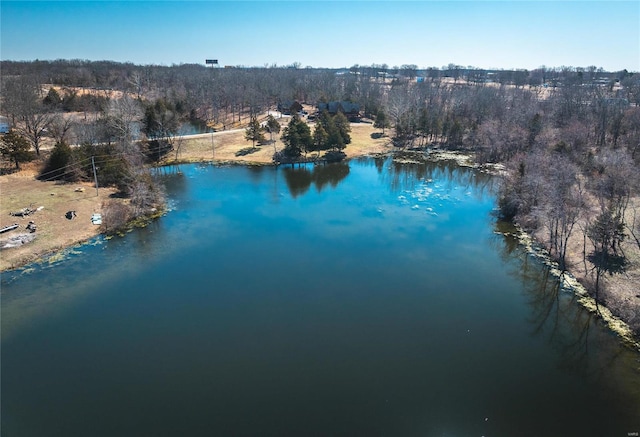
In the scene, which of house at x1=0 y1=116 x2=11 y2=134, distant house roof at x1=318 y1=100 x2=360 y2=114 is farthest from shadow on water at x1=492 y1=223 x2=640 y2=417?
house at x1=0 y1=116 x2=11 y2=134

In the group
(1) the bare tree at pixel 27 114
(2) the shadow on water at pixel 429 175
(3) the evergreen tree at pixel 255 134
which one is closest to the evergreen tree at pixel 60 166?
(1) the bare tree at pixel 27 114

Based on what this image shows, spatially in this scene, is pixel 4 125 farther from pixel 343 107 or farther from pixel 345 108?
pixel 345 108

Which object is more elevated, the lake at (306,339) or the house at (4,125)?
the house at (4,125)

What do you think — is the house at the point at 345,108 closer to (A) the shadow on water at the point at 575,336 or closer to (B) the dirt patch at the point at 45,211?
(B) the dirt patch at the point at 45,211

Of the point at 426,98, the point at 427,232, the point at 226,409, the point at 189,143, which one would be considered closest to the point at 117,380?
the point at 226,409

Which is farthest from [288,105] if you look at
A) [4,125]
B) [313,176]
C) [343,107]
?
[4,125]
